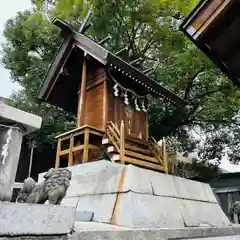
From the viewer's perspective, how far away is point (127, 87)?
27.6ft

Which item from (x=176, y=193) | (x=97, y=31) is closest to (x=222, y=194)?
(x=176, y=193)

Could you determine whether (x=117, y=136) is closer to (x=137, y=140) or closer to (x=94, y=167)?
(x=94, y=167)

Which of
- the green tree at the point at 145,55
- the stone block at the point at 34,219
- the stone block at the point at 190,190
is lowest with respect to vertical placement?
the stone block at the point at 34,219

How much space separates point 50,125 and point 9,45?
5.24 metres

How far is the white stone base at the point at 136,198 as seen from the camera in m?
4.81

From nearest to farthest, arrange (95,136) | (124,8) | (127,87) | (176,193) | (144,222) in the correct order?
(144,222)
(176,193)
(95,136)
(127,87)
(124,8)

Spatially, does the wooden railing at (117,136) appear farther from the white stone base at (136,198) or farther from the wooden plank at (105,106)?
the white stone base at (136,198)

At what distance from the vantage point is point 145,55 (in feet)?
46.0

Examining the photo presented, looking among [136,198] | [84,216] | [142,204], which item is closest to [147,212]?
[142,204]

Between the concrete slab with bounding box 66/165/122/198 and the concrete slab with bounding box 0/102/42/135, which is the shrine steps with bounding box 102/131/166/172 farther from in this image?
the concrete slab with bounding box 0/102/42/135

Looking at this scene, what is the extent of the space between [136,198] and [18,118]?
3.20 metres

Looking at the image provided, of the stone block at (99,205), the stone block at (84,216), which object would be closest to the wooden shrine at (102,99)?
the stone block at (99,205)

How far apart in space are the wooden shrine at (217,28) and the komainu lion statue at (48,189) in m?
2.93

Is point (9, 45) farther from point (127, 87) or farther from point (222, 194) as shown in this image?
point (222, 194)
